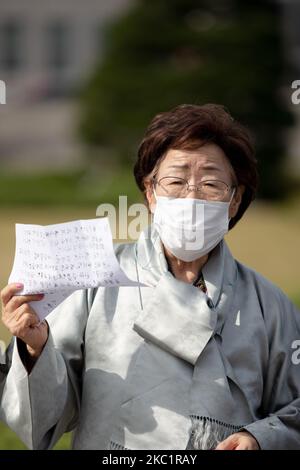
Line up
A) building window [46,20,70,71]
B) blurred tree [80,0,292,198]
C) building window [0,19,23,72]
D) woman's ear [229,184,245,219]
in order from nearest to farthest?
woman's ear [229,184,245,219] < blurred tree [80,0,292,198] < building window [0,19,23,72] < building window [46,20,70,71]

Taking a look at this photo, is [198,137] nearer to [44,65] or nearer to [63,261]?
[63,261]

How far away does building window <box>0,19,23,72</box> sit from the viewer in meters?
19.4

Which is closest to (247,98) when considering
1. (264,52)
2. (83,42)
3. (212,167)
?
(264,52)

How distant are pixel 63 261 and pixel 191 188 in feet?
1.38

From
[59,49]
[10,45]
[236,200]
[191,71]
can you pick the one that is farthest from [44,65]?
[236,200]

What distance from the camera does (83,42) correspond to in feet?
63.5

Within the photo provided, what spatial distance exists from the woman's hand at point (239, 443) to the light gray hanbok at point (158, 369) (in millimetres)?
19

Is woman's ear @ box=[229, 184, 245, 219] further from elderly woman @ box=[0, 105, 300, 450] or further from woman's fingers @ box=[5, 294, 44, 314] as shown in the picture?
woman's fingers @ box=[5, 294, 44, 314]

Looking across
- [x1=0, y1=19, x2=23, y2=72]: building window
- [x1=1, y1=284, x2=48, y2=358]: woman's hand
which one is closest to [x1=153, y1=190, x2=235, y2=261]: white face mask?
[x1=1, y1=284, x2=48, y2=358]: woman's hand

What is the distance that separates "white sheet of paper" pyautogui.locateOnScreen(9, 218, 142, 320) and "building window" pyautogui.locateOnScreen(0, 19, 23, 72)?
16.7m

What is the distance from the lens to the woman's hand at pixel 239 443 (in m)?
2.88

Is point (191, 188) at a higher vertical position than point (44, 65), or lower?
higher

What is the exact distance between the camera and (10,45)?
19719 mm
